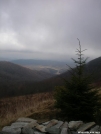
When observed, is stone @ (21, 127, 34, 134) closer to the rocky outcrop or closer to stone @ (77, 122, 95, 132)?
the rocky outcrop

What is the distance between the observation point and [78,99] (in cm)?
769

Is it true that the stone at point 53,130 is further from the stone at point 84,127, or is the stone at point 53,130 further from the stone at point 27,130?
the stone at point 84,127

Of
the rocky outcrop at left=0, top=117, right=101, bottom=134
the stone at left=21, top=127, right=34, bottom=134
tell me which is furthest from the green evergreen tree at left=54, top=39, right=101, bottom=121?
the stone at left=21, top=127, right=34, bottom=134

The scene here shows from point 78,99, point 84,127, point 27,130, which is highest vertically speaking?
point 78,99

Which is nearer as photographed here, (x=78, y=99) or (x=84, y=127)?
(x=84, y=127)

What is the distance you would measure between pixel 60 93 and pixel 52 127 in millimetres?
2016

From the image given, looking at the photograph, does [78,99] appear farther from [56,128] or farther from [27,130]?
[27,130]

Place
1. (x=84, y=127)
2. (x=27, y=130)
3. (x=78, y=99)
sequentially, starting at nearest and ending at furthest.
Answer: (x=84, y=127) < (x=27, y=130) < (x=78, y=99)

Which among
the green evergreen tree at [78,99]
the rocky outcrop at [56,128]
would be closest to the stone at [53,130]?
the rocky outcrop at [56,128]

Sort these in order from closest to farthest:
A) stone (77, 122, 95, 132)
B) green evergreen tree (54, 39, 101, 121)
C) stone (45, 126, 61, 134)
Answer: stone (77, 122, 95, 132), stone (45, 126, 61, 134), green evergreen tree (54, 39, 101, 121)

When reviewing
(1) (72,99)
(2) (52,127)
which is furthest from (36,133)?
(1) (72,99)

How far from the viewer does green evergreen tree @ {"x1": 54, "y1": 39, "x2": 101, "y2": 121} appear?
7.56 m

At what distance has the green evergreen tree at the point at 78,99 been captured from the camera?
7559 mm

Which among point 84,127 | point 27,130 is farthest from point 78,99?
point 27,130
